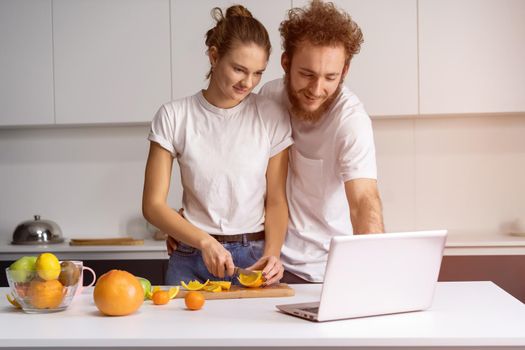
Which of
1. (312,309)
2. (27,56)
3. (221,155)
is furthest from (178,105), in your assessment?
(27,56)

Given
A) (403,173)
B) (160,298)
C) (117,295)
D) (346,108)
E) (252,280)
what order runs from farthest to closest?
(403,173), (346,108), (252,280), (160,298), (117,295)

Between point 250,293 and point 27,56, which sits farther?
point 27,56

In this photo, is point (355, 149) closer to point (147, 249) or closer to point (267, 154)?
point (267, 154)

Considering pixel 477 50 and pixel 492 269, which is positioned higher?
pixel 477 50

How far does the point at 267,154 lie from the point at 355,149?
288 mm

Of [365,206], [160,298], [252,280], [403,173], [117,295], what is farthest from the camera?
[403,173]

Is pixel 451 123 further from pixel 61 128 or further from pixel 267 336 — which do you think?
pixel 267 336

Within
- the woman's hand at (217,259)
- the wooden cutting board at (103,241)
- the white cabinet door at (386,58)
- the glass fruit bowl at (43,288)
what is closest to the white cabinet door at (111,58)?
the wooden cutting board at (103,241)

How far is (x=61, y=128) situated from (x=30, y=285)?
2.49 m

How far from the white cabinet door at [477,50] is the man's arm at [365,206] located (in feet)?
5.22

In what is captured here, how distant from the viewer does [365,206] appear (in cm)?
207

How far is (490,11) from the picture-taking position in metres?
3.51

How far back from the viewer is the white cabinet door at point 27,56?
370 centimetres

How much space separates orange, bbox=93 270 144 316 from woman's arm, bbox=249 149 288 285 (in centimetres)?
62
